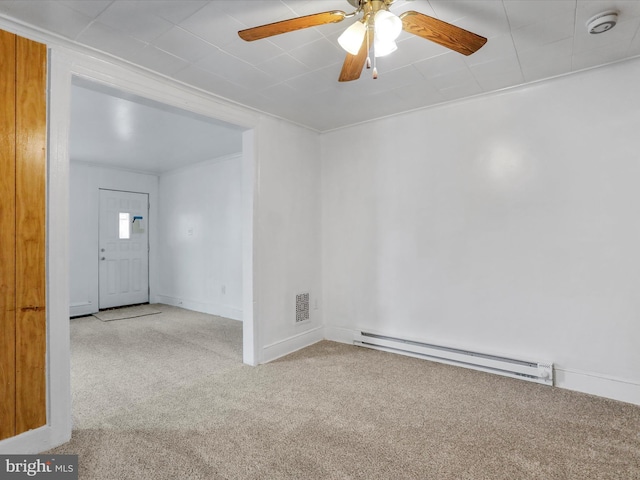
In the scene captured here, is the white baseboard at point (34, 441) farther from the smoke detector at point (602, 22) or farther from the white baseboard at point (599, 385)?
the smoke detector at point (602, 22)

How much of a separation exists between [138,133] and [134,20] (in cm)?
255

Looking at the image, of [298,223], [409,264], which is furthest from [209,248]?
[409,264]

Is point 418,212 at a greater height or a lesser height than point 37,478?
greater

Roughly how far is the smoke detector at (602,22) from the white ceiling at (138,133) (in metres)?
2.67

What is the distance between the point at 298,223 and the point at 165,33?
6.95ft

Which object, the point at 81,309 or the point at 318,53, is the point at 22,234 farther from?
the point at 81,309

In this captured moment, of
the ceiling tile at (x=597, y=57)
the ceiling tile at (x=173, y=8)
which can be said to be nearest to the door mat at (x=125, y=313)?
the ceiling tile at (x=173, y=8)

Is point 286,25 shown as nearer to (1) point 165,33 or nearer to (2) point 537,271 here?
(1) point 165,33

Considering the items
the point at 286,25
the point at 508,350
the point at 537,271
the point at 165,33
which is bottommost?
the point at 508,350

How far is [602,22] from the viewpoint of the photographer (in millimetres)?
1914

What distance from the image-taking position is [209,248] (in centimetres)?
568

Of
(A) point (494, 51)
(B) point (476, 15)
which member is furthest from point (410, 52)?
(A) point (494, 51)

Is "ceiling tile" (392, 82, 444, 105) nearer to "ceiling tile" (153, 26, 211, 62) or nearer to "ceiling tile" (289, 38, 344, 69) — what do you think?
"ceiling tile" (289, 38, 344, 69)

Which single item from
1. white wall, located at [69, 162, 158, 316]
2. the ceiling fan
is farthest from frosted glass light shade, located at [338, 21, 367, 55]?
white wall, located at [69, 162, 158, 316]
